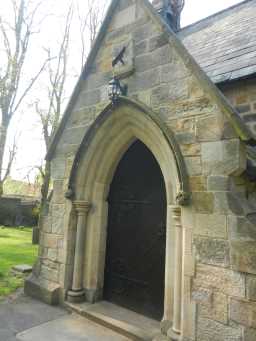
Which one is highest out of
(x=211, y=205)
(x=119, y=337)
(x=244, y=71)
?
(x=244, y=71)

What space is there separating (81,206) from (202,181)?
2058 mm

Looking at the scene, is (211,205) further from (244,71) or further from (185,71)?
(244,71)

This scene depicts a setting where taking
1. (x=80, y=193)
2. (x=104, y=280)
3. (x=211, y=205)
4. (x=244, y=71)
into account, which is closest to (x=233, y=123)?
(x=211, y=205)

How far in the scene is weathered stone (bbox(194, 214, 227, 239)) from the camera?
274 cm

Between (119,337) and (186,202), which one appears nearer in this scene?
(186,202)

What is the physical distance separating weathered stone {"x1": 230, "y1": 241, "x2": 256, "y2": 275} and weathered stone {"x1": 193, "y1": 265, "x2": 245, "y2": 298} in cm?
8

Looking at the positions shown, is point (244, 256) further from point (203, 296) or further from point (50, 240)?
point (50, 240)

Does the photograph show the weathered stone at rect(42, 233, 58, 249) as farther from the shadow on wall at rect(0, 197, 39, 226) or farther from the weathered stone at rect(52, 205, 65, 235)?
Result: the shadow on wall at rect(0, 197, 39, 226)

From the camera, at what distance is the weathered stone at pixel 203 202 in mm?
2855

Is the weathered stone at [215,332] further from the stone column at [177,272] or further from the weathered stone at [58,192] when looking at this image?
the weathered stone at [58,192]

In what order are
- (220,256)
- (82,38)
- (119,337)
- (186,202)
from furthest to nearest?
(82,38)
(119,337)
(186,202)
(220,256)

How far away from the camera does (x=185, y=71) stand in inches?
128

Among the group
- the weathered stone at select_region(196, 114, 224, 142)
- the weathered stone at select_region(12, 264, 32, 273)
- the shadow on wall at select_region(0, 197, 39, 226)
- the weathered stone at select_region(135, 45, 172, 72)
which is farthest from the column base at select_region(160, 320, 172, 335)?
the shadow on wall at select_region(0, 197, 39, 226)

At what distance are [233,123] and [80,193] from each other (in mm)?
2558
